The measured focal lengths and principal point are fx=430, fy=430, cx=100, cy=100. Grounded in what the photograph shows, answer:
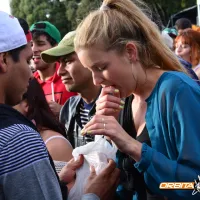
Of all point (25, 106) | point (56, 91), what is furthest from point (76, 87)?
point (56, 91)

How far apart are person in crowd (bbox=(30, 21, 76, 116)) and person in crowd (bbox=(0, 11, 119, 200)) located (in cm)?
297

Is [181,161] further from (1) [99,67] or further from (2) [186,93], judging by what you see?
(1) [99,67]

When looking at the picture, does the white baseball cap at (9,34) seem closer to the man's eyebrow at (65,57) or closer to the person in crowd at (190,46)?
the man's eyebrow at (65,57)

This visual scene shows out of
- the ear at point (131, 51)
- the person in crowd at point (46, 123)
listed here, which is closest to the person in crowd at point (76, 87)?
the person in crowd at point (46, 123)

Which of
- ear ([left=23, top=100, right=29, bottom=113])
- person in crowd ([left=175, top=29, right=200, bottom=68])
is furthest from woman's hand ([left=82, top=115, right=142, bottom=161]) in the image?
person in crowd ([left=175, top=29, right=200, bottom=68])

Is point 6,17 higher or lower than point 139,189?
higher

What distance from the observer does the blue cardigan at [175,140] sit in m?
2.02

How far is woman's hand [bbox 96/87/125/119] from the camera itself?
7.67ft

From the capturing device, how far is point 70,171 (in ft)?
8.00

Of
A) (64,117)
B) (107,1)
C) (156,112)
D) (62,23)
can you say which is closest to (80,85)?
(64,117)

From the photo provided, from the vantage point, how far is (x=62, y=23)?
4441 cm

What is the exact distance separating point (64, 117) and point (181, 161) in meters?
2.12

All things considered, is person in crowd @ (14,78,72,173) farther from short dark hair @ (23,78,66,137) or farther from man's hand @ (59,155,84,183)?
man's hand @ (59,155,84,183)

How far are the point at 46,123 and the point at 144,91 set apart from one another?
3.20ft
